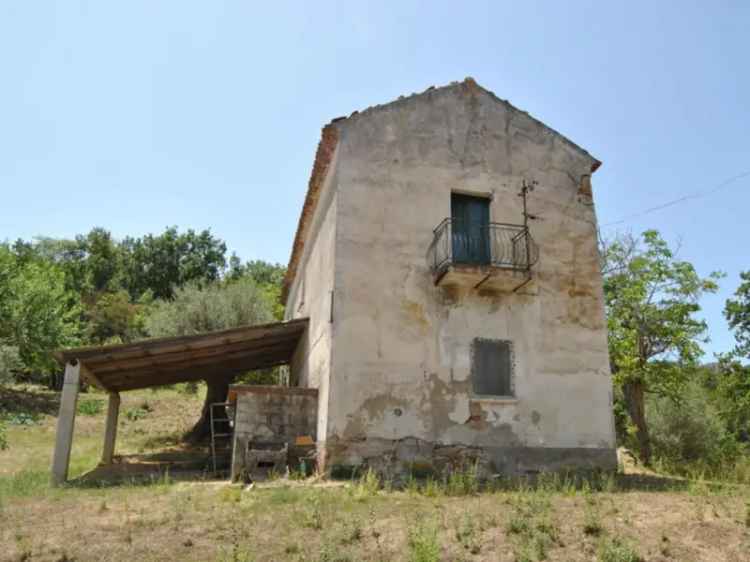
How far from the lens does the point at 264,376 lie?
89.4ft

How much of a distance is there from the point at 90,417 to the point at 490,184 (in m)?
22.6

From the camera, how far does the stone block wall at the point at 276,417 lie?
1180 centimetres

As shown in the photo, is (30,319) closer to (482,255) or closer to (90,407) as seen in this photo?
(90,407)

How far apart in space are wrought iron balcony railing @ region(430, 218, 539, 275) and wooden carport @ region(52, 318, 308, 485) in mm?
4308

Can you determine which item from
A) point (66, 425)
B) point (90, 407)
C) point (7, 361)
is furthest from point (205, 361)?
point (7, 361)

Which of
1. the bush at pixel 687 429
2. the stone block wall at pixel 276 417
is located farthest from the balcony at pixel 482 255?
the bush at pixel 687 429

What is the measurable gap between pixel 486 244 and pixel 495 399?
3.42m

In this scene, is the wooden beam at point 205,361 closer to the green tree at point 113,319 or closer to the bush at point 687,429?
the bush at point 687,429

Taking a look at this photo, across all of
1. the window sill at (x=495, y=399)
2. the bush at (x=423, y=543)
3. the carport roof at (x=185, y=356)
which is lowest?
the bush at (x=423, y=543)

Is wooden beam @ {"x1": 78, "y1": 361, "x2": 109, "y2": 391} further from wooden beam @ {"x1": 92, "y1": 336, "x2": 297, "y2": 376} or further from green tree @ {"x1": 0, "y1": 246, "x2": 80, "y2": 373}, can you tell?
green tree @ {"x1": 0, "y1": 246, "x2": 80, "y2": 373}

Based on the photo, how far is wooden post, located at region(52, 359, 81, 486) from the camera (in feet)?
37.2

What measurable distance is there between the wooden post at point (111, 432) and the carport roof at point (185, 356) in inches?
15.2

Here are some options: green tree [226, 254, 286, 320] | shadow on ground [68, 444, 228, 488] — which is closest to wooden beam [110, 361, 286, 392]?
shadow on ground [68, 444, 228, 488]

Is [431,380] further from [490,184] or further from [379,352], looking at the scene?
[490,184]
